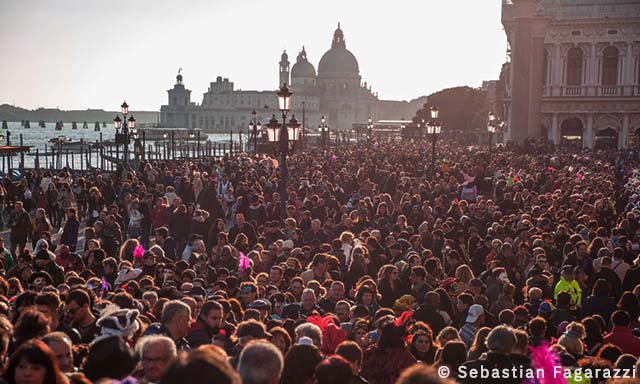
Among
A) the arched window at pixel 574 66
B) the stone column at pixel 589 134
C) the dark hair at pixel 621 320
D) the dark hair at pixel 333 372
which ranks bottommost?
the dark hair at pixel 621 320

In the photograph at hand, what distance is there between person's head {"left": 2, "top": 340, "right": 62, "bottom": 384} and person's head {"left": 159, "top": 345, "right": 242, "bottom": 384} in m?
1.41

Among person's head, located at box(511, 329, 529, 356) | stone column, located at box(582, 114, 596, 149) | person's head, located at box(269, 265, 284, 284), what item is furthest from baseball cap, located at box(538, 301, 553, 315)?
stone column, located at box(582, 114, 596, 149)

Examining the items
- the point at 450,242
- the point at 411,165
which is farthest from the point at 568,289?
the point at 411,165

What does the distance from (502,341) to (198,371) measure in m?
3.50

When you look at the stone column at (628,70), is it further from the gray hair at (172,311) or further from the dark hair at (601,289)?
the gray hair at (172,311)

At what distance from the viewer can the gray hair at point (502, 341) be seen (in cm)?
663

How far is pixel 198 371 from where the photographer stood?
3.72 meters

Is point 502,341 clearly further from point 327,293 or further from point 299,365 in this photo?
point 327,293

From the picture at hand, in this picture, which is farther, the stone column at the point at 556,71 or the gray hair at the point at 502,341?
the stone column at the point at 556,71

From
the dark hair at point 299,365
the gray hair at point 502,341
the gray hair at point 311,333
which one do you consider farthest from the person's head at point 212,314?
the gray hair at point 502,341

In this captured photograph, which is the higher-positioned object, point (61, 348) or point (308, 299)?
point (61, 348)

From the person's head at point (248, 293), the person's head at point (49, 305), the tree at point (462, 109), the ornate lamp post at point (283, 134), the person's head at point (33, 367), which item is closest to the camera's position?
the person's head at point (33, 367)

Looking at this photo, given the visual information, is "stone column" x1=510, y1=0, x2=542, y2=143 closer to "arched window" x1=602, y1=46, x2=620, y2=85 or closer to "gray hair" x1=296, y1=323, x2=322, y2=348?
"arched window" x1=602, y1=46, x2=620, y2=85

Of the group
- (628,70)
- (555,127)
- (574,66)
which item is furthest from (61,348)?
(574,66)
